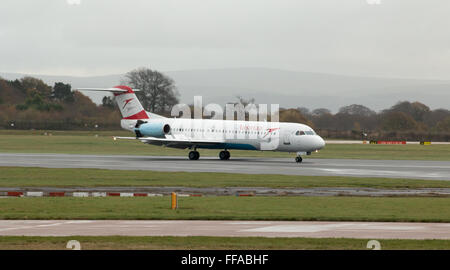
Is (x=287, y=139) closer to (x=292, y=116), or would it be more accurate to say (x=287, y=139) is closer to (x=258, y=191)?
(x=258, y=191)

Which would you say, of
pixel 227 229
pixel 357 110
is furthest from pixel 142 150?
pixel 357 110

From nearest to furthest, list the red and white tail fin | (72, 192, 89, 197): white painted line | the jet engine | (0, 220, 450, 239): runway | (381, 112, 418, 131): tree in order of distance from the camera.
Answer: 1. (0, 220, 450, 239): runway
2. (72, 192, 89, 197): white painted line
3. the jet engine
4. the red and white tail fin
5. (381, 112, 418, 131): tree

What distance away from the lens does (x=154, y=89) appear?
414 feet

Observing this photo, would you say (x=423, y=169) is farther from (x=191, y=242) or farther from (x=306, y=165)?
(x=191, y=242)

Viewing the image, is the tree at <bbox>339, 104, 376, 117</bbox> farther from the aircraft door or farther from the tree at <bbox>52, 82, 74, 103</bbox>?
the aircraft door

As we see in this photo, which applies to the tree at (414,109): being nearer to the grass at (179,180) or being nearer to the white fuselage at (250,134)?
the white fuselage at (250,134)

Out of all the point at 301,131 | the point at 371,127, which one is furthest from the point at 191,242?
the point at 371,127

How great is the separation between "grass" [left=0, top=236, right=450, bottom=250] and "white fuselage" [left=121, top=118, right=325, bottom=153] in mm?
39921

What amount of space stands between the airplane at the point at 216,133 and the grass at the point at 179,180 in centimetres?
1455

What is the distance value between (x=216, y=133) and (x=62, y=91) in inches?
2682

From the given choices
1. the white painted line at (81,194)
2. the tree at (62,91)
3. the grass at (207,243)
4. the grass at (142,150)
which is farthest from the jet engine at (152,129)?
the tree at (62,91)

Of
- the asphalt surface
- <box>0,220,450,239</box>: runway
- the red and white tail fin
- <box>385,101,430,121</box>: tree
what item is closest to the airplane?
the red and white tail fin

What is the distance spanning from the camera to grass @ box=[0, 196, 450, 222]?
80.9ft

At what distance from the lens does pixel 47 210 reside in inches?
1044
